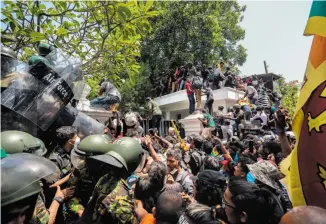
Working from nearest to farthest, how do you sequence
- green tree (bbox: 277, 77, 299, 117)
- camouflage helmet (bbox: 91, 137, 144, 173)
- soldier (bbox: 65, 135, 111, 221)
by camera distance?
camouflage helmet (bbox: 91, 137, 144, 173)
soldier (bbox: 65, 135, 111, 221)
green tree (bbox: 277, 77, 299, 117)

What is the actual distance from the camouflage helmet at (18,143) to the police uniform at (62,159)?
1.96 ft

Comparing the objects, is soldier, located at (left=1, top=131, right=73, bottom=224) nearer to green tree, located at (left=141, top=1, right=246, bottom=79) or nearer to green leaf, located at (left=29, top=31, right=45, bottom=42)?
green leaf, located at (left=29, top=31, right=45, bottom=42)

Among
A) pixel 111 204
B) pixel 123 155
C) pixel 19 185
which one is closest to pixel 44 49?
pixel 123 155

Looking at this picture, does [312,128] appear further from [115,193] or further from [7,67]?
[7,67]

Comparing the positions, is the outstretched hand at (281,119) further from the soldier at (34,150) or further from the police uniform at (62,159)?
the police uniform at (62,159)

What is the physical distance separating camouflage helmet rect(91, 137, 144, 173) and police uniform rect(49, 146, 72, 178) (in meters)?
0.76

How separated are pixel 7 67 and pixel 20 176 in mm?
1672

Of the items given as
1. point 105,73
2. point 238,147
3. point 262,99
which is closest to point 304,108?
point 238,147

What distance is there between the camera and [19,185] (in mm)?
1607

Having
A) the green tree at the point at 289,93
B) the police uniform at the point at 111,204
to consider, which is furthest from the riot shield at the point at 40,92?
the green tree at the point at 289,93

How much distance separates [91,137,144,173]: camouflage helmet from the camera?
8.45 ft

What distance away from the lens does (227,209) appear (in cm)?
213

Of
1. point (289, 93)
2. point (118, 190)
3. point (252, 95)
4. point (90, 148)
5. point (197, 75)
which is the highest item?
point (197, 75)

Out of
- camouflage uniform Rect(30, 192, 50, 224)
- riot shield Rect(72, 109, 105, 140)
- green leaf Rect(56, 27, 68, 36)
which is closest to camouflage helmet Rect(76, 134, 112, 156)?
camouflage uniform Rect(30, 192, 50, 224)
